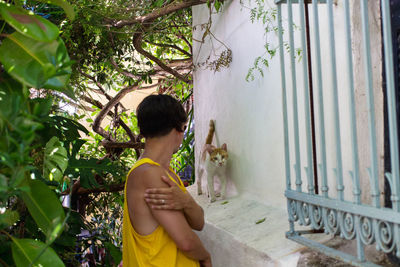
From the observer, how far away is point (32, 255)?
1.10 meters

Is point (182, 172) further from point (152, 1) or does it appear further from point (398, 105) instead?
point (398, 105)

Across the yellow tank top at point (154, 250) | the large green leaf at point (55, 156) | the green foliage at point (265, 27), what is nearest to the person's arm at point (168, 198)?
the yellow tank top at point (154, 250)

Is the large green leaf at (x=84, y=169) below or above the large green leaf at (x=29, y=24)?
below

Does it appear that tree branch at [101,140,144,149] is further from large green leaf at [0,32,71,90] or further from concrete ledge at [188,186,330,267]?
→ large green leaf at [0,32,71,90]

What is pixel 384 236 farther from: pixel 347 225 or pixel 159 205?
pixel 159 205

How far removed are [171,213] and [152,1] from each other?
286 cm

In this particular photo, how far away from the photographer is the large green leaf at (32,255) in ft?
3.46

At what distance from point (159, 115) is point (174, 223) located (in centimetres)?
45

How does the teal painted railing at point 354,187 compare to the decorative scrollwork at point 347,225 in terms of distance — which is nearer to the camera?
the teal painted railing at point 354,187

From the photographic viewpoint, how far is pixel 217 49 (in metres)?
3.33

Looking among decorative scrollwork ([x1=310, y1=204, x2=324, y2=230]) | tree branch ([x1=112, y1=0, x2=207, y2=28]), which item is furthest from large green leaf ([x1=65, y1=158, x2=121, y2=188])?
decorative scrollwork ([x1=310, y1=204, x2=324, y2=230])

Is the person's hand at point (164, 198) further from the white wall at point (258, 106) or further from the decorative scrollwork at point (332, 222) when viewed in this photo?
the white wall at point (258, 106)

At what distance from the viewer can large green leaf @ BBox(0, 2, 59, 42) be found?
973 mm

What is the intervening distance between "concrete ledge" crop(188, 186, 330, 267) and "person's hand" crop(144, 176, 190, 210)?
18.2 inches
